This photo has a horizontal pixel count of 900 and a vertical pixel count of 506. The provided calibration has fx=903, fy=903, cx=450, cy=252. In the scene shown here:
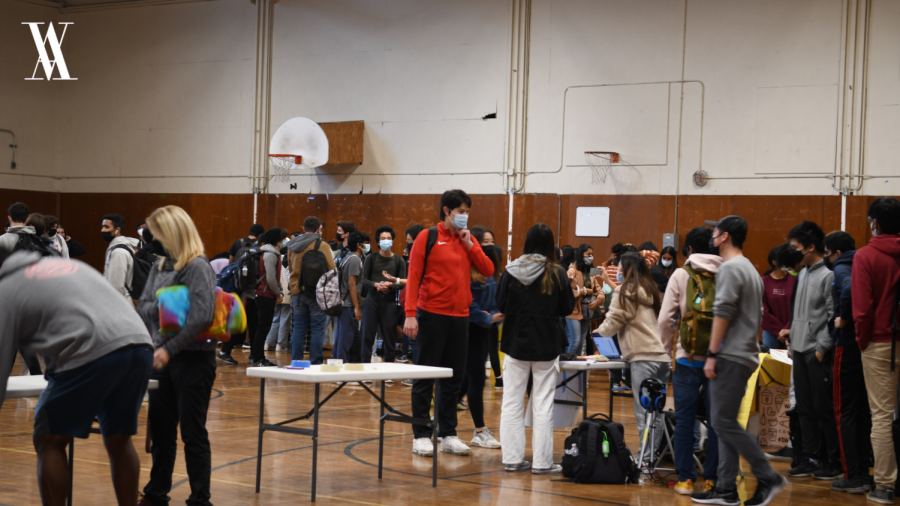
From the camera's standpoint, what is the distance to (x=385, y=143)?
1511 centimetres

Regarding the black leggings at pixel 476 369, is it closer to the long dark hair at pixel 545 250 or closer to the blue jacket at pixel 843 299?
the long dark hair at pixel 545 250

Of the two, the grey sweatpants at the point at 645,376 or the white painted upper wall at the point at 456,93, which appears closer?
the grey sweatpants at the point at 645,376

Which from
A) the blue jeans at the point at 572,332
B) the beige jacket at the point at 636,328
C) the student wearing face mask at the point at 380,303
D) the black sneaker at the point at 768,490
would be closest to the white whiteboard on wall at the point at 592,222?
the blue jeans at the point at 572,332

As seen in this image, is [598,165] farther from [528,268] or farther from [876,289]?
[876,289]

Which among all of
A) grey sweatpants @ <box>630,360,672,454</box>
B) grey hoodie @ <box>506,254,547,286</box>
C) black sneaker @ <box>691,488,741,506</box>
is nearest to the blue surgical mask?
grey hoodie @ <box>506,254,547,286</box>

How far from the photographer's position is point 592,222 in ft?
44.5

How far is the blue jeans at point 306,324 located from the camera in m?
10.3

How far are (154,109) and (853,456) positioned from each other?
48.0 ft

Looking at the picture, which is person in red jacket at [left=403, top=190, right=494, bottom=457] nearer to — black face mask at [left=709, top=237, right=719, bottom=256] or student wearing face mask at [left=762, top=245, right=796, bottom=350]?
black face mask at [left=709, top=237, right=719, bottom=256]

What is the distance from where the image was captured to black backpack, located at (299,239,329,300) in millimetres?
10227

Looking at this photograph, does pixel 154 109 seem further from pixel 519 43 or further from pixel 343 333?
pixel 343 333

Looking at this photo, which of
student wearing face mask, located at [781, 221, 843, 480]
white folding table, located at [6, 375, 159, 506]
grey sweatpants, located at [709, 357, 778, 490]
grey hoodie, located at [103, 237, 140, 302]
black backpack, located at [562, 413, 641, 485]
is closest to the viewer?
white folding table, located at [6, 375, 159, 506]

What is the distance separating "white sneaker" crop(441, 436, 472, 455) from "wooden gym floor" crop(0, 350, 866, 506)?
6cm

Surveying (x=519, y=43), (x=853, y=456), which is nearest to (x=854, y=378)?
(x=853, y=456)
